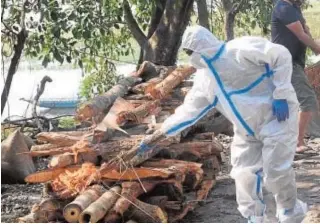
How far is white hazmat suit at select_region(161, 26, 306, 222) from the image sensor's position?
203 inches

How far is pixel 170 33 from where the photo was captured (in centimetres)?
1066

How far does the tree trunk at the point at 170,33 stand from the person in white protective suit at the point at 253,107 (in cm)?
523

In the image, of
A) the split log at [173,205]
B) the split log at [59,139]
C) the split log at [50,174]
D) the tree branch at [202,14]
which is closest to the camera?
the split log at [173,205]

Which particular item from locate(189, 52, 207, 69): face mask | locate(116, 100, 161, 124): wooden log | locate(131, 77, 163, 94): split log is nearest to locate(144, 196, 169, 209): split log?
locate(116, 100, 161, 124): wooden log

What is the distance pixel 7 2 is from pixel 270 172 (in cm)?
646

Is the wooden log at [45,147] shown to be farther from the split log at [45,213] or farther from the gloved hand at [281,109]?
the gloved hand at [281,109]

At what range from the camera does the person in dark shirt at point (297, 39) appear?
7121 millimetres

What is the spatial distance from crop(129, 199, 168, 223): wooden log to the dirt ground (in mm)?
503

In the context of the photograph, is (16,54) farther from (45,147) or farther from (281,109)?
(281,109)

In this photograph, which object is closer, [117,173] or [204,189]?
[117,173]

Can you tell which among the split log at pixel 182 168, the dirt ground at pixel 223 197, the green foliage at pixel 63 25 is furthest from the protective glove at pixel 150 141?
the green foliage at pixel 63 25

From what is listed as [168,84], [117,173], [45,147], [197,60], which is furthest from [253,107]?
[168,84]

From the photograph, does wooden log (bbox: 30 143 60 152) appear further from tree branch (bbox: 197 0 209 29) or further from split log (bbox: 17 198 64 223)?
tree branch (bbox: 197 0 209 29)

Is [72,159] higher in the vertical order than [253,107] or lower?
lower
